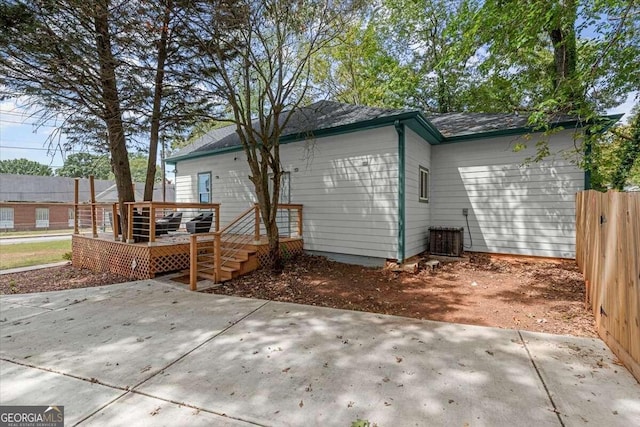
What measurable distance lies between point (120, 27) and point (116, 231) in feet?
15.2

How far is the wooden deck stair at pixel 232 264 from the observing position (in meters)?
6.13

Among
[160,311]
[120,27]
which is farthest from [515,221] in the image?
[120,27]

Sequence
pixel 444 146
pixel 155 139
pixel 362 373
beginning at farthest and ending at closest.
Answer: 1. pixel 444 146
2. pixel 155 139
3. pixel 362 373

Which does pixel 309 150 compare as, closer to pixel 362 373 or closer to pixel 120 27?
pixel 120 27

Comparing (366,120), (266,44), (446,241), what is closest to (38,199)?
(266,44)

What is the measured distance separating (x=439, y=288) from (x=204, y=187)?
8359mm

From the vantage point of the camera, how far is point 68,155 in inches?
315

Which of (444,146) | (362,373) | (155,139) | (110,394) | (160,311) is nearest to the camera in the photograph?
(110,394)

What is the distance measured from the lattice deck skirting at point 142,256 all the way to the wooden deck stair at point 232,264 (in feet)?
0.68

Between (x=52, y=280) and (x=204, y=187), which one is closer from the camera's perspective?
(x=52, y=280)
